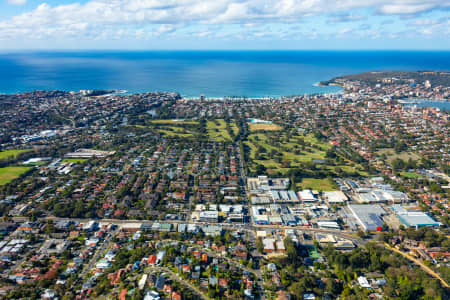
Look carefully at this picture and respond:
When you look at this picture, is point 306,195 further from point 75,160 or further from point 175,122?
point 175,122

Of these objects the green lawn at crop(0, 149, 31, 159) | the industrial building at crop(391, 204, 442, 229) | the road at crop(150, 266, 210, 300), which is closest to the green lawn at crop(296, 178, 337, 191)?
the industrial building at crop(391, 204, 442, 229)

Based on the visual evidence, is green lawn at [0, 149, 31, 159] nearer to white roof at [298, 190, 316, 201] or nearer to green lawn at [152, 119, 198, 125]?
green lawn at [152, 119, 198, 125]

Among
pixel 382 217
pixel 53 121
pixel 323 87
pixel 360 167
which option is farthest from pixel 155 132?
pixel 323 87

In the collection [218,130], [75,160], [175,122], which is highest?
[175,122]

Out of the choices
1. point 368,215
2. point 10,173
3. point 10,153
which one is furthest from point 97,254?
point 10,153

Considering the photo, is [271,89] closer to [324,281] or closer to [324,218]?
[324,218]

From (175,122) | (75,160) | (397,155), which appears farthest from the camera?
(175,122)
